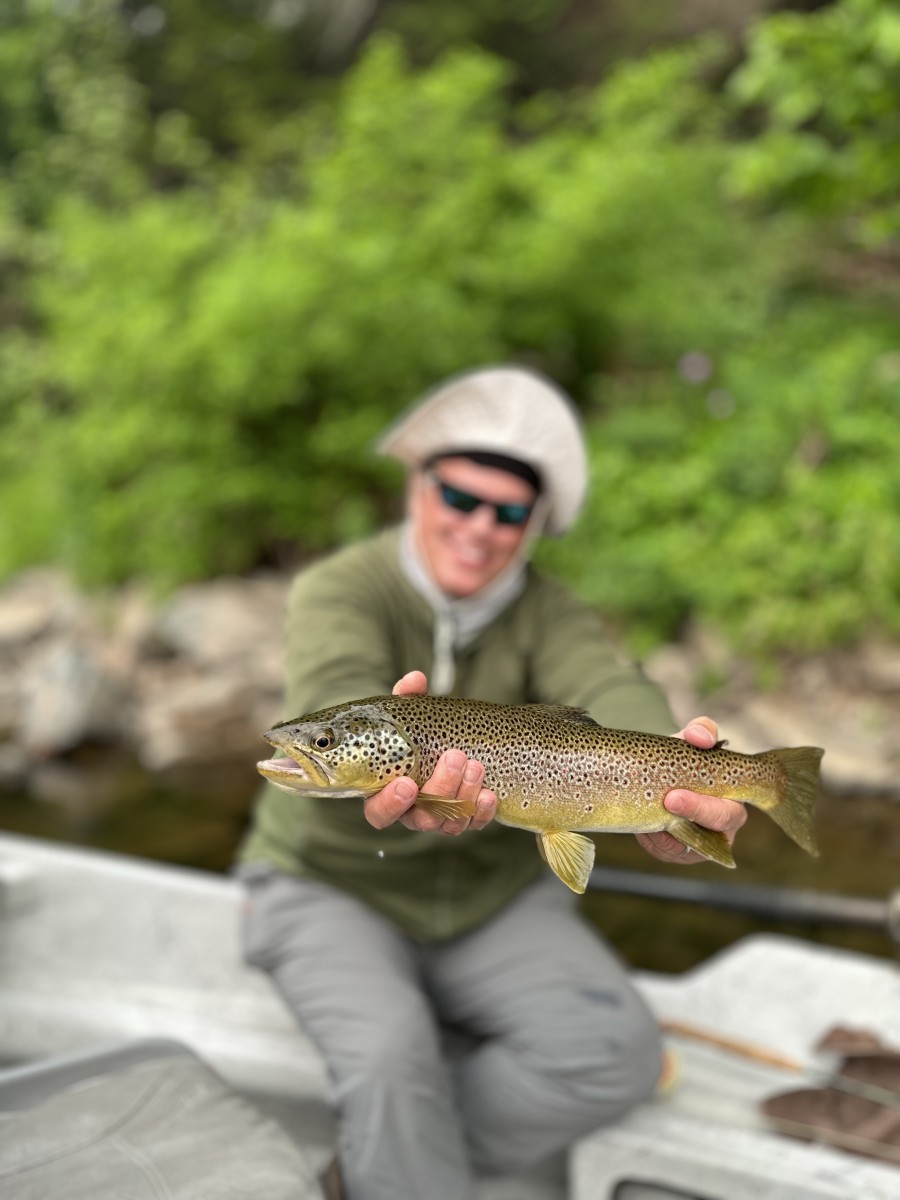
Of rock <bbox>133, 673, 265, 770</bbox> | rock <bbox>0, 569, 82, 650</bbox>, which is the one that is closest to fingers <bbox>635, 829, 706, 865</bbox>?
rock <bbox>133, 673, 265, 770</bbox>

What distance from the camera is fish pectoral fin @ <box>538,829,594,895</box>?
1688 mm

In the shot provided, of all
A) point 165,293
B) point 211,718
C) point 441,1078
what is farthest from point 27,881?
point 165,293

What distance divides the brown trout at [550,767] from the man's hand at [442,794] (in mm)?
18

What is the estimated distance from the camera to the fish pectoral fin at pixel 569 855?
169 cm

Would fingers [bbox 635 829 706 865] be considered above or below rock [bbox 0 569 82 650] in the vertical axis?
above

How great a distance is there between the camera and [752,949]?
11.4 feet

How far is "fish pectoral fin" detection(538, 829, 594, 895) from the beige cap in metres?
1.09

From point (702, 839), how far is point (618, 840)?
4662mm

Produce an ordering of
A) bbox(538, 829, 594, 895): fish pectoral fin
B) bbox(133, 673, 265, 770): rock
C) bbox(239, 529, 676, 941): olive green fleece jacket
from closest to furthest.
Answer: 1. bbox(538, 829, 594, 895): fish pectoral fin
2. bbox(239, 529, 676, 941): olive green fleece jacket
3. bbox(133, 673, 265, 770): rock

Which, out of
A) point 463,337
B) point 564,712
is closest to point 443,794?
point 564,712

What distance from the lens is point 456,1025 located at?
2758 mm

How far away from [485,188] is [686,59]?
2.50 m

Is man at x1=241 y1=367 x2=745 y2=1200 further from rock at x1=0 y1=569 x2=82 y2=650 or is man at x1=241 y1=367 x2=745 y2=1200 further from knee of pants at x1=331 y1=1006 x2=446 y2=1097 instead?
rock at x1=0 y1=569 x2=82 y2=650

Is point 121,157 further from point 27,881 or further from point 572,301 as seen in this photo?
point 27,881
